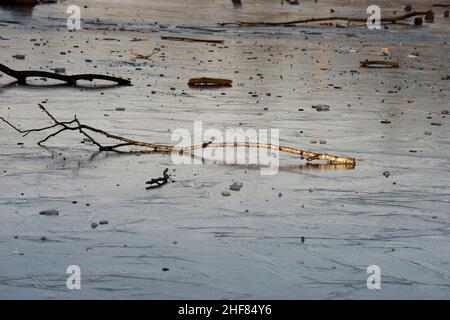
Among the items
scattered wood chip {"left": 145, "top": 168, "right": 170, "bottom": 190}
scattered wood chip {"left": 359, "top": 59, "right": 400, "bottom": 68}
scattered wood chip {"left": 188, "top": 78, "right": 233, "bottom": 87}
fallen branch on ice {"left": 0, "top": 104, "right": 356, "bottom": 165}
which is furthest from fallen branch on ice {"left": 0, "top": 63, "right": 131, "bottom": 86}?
scattered wood chip {"left": 359, "top": 59, "right": 400, "bottom": 68}

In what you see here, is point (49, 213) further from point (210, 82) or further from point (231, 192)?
point (210, 82)

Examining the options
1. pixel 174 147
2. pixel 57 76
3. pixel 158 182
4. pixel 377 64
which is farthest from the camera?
pixel 377 64

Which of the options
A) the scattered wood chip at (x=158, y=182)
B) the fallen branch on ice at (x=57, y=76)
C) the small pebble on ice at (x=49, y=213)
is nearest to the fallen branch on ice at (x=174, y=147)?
the scattered wood chip at (x=158, y=182)

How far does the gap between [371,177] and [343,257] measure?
8.39 feet

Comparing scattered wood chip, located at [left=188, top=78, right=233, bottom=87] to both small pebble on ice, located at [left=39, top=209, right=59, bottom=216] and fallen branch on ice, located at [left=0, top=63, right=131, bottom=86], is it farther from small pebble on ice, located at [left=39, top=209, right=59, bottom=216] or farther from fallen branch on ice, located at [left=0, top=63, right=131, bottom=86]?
small pebble on ice, located at [left=39, top=209, right=59, bottom=216]

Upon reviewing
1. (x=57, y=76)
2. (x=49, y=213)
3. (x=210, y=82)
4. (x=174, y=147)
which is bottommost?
(x=49, y=213)

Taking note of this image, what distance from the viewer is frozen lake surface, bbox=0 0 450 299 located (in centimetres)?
747

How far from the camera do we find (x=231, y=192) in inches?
379

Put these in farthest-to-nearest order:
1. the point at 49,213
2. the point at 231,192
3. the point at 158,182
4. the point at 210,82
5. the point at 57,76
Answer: the point at 210,82
the point at 57,76
the point at 158,182
the point at 231,192
the point at 49,213

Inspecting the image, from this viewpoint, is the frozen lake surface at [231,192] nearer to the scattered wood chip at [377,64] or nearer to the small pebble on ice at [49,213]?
the small pebble on ice at [49,213]

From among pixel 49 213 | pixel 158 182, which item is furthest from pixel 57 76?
pixel 49 213

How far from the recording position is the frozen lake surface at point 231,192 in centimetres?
747

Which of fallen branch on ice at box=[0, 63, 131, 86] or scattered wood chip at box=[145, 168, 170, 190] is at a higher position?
fallen branch on ice at box=[0, 63, 131, 86]
